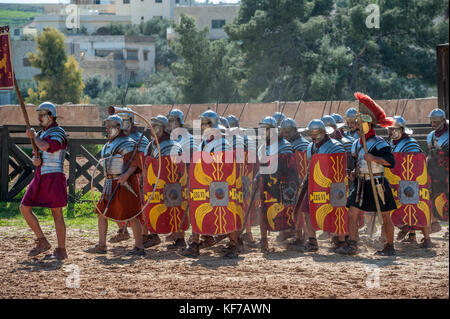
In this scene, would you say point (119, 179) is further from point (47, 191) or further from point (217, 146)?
point (217, 146)

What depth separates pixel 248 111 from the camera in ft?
58.4

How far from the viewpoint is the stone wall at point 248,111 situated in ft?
55.8

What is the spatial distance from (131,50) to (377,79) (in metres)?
32.5

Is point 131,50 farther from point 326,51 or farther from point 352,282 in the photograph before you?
point 352,282

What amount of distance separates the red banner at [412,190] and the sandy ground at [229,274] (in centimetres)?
38

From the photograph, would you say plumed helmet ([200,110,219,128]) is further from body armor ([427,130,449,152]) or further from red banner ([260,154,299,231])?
body armor ([427,130,449,152])

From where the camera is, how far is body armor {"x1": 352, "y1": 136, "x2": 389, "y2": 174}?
8.12 metres

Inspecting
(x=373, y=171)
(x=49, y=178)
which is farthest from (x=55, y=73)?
(x=373, y=171)

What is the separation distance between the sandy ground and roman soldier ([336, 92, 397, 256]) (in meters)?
0.48

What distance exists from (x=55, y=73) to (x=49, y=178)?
22312 mm

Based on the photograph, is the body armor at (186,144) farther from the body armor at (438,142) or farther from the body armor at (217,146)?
the body armor at (438,142)

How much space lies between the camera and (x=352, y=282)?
6.93 meters

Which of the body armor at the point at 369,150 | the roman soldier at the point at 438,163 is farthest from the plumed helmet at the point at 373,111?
the roman soldier at the point at 438,163
